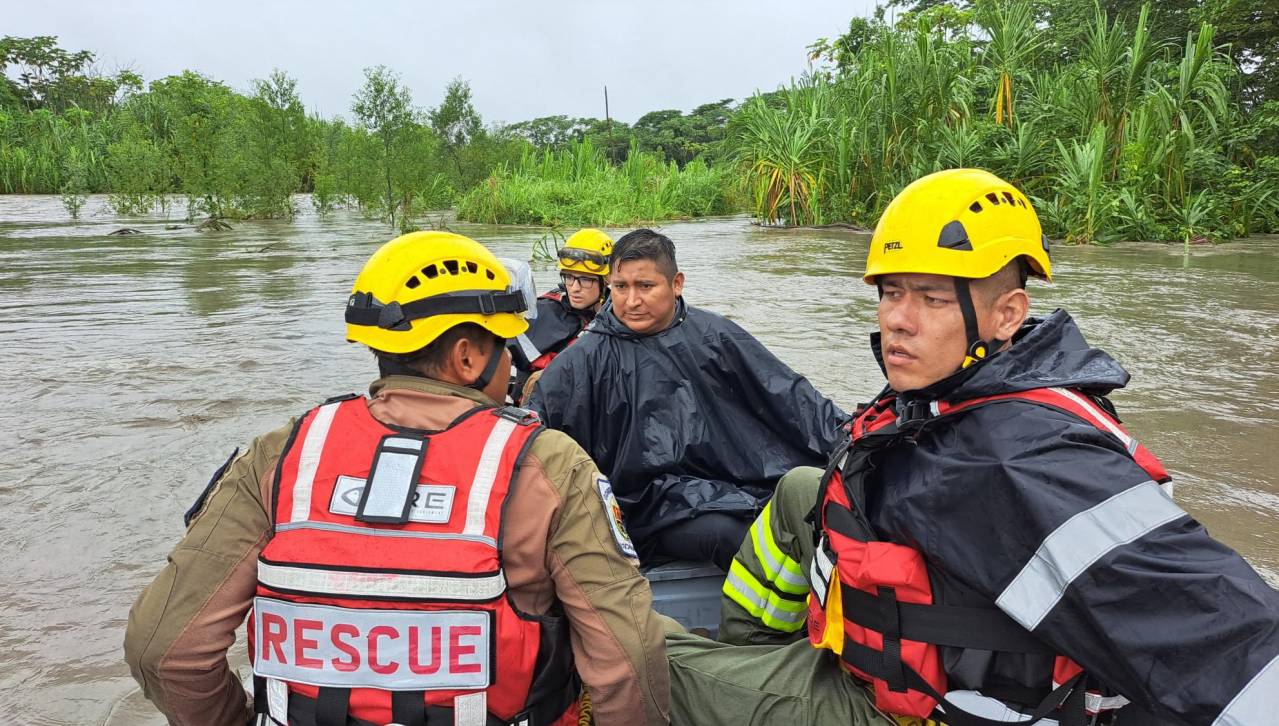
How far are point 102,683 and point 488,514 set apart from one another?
6.61 ft

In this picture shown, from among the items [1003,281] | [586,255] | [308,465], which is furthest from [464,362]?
[586,255]

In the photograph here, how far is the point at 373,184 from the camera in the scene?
21.1m

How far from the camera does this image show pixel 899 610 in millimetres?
1543

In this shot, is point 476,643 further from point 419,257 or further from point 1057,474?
point 1057,474

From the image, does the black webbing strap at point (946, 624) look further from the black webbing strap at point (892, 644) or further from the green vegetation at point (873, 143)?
the green vegetation at point (873, 143)

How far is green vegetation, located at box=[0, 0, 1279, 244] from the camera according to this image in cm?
1264

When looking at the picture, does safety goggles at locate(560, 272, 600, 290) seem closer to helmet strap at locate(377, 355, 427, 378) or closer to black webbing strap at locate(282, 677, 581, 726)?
helmet strap at locate(377, 355, 427, 378)

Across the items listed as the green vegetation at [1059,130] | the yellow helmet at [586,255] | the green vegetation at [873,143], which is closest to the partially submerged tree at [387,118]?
the green vegetation at [873,143]

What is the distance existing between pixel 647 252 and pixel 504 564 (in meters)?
1.83

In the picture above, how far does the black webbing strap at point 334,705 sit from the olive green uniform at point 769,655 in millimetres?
733

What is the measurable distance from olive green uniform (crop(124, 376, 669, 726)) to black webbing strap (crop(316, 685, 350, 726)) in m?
0.24

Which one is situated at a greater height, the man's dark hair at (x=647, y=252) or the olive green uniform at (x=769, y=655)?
the man's dark hair at (x=647, y=252)

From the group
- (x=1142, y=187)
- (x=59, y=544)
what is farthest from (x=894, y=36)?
(x=59, y=544)

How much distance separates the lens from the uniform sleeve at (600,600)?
1.51 metres
